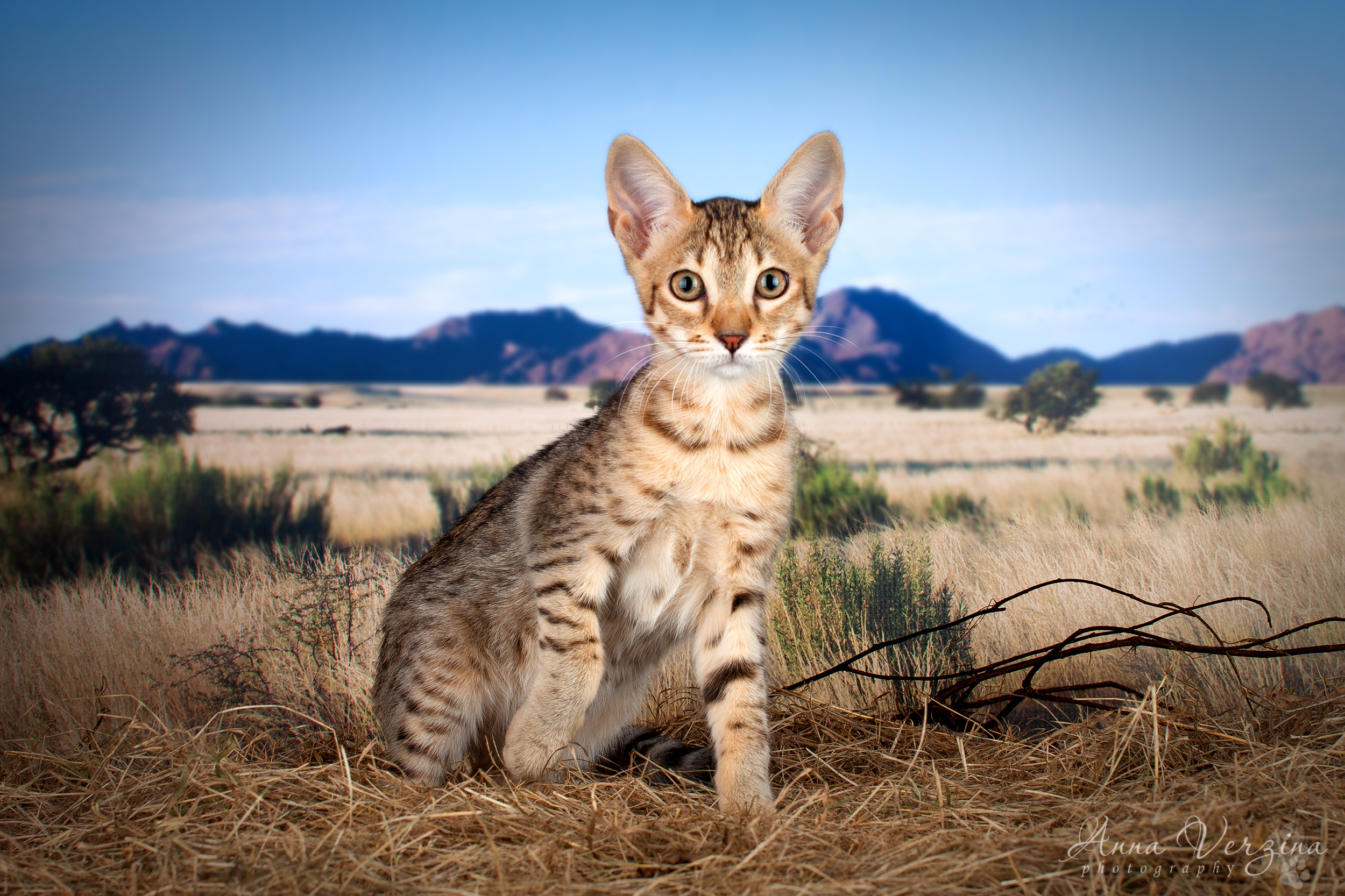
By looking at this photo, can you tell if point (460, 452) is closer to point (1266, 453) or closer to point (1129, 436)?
point (1129, 436)

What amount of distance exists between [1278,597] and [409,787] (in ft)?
10.0

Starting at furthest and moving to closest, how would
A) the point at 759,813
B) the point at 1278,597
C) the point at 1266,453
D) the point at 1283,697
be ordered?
the point at 1266,453, the point at 1278,597, the point at 1283,697, the point at 759,813

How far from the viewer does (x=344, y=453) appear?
505 cm

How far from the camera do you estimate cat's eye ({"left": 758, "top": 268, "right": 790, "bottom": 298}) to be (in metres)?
2.50

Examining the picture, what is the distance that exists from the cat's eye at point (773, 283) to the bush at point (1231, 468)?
253 cm

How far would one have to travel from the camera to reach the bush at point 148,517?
4.20 metres

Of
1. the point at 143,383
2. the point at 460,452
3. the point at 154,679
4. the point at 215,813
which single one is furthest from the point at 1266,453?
the point at 143,383

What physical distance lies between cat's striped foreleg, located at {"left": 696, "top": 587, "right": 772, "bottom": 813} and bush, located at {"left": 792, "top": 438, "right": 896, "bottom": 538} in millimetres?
1772

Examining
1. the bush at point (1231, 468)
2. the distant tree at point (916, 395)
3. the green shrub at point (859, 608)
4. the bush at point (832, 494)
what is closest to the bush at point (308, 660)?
the green shrub at point (859, 608)

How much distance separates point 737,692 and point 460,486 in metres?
2.88

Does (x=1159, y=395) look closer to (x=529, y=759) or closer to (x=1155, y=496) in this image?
(x=1155, y=496)

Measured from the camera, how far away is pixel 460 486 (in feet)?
16.2

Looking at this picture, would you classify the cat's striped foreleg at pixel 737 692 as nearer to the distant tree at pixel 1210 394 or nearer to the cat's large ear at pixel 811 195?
the cat's large ear at pixel 811 195

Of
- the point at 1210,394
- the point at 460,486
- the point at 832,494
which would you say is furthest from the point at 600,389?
the point at 1210,394
